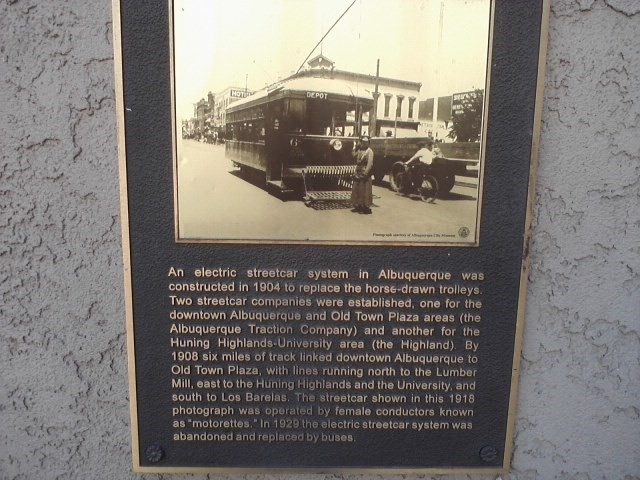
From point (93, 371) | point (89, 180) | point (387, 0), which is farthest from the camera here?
point (93, 371)

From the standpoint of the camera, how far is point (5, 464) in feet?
6.40

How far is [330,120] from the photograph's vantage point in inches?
68.4

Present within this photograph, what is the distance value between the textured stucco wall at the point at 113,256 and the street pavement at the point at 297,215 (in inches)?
13.6

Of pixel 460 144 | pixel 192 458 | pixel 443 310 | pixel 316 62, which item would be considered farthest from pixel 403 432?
pixel 316 62

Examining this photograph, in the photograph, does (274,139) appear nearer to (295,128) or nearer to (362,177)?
(295,128)

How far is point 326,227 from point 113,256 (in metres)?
0.95

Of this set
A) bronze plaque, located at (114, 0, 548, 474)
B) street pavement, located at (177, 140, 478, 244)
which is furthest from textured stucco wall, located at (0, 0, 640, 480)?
street pavement, located at (177, 140, 478, 244)

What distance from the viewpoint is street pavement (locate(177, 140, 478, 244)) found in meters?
1.76

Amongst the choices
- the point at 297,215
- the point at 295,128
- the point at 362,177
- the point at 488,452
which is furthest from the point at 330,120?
the point at 488,452

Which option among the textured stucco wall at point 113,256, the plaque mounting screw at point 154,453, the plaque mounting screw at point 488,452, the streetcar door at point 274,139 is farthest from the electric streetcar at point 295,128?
the plaque mounting screw at point 488,452

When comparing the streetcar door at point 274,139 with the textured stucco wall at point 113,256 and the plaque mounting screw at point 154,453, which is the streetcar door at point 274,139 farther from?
the plaque mounting screw at point 154,453

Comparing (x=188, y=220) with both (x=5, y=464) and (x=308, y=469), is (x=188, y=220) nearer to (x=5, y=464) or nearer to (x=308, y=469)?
(x=308, y=469)

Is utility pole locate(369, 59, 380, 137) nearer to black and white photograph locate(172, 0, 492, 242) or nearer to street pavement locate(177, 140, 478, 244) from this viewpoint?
black and white photograph locate(172, 0, 492, 242)

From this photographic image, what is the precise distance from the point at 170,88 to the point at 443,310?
59.2 inches
